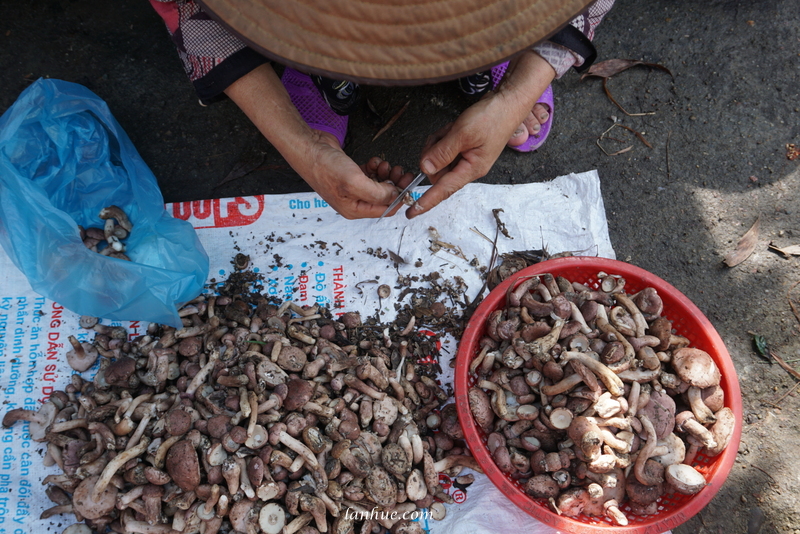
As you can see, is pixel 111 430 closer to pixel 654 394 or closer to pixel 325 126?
pixel 325 126

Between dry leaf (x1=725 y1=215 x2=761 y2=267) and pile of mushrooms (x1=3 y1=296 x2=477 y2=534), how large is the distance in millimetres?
1787

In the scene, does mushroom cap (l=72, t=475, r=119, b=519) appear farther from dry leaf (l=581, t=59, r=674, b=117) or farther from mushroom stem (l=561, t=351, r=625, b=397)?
dry leaf (l=581, t=59, r=674, b=117)

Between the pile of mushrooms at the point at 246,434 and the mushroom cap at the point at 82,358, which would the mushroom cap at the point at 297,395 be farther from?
the mushroom cap at the point at 82,358

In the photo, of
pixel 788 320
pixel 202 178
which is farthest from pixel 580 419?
pixel 202 178

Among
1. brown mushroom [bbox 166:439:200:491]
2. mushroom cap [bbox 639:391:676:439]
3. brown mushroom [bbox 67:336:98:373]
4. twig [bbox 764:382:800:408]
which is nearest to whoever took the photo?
brown mushroom [bbox 166:439:200:491]

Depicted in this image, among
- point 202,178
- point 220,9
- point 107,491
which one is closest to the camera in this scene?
point 220,9

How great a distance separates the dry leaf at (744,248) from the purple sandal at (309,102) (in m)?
2.26

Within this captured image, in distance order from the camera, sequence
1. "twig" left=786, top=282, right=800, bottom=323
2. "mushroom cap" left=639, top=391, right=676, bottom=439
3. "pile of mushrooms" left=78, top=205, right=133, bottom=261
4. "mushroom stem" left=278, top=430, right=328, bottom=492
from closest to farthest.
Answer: "mushroom stem" left=278, top=430, right=328, bottom=492, "mushroom cap" left=639, top=391, right=676, bottom=439, "pile of mushrooms" left=78, top=205, right=133, bottom=261, "twig" left=786, top=282, right=800, bottom=323

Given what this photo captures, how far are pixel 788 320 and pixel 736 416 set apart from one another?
94 cm

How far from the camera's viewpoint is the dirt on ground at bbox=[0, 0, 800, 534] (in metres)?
2.68

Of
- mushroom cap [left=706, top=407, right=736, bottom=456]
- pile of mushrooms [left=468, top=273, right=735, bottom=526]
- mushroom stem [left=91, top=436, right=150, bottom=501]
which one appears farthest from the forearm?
mushroom cap [left=706, top=407, right=736, bottom=456]

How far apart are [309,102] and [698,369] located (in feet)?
7.48

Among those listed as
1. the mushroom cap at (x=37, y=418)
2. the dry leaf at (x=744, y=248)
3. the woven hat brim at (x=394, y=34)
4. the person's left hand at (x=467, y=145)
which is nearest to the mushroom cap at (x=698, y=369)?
the dry leaf at (x=744, y=248)

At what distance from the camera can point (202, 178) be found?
8.98 feet
